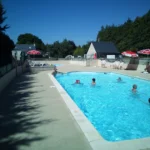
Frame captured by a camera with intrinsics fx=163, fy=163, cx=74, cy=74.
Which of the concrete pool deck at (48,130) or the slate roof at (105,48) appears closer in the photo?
the concrete pool deck at (48,130)

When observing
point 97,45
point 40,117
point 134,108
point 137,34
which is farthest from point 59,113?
point 137,34

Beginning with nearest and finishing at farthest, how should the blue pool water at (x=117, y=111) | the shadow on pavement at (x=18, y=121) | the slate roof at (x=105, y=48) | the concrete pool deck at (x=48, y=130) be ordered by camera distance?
the concrete pool deck at (x=48, y=130), the shadow on pavement at (x=18, y=121), the blue pool water at (x=117, y=111), the slate roof at (x=105, y=48)

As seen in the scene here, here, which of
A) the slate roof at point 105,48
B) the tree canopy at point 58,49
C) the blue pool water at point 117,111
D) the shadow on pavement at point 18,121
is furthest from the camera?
the tree canopy at point 58,49

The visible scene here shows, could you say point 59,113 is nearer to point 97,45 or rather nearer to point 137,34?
point 97,45

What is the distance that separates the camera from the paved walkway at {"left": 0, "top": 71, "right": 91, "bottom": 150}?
362 centimetres

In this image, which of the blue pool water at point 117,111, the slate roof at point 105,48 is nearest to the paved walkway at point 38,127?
the blue pool water at point 117,111

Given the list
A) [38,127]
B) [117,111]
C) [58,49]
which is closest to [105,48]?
[58,49]

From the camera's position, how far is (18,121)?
4.88 meters

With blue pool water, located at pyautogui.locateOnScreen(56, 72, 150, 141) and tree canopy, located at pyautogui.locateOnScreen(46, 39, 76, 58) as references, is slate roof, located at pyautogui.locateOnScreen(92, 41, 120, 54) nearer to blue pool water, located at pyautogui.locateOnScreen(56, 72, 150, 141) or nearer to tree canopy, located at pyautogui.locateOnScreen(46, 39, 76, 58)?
tree canopy, located at pyautogui.locateOnScreen(46, 39, 76, 58)

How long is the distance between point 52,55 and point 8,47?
51.8 m

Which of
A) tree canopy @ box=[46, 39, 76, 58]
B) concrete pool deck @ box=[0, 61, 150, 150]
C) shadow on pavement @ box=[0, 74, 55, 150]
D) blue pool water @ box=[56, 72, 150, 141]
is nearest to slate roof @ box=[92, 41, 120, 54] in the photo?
tree canopy @ box=[46, 39, 76, 58]

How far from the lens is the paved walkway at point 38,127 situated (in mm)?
3623

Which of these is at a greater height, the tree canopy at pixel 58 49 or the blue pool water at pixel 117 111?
the tree canopy at pixel 58 49

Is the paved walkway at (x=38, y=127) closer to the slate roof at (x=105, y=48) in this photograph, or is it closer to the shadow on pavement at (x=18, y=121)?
the shadow on pavement at (x=18, y=121)
